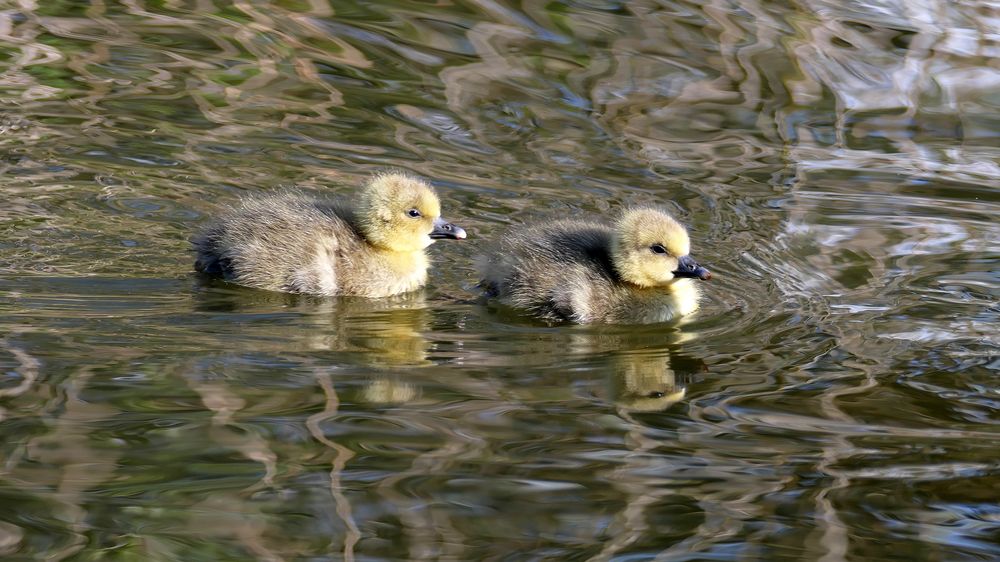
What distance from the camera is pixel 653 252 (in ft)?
17.4

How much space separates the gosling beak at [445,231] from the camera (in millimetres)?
5578

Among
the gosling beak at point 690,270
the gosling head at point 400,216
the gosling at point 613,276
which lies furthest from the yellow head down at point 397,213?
the gosling beak at point 690,270

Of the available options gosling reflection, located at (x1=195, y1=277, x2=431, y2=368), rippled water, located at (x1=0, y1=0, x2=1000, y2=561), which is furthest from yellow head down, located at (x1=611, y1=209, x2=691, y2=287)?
gosling reflection, located at (x1=195, y1=277, x2=431, y2=368)

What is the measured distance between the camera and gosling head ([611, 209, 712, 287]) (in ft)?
17.3

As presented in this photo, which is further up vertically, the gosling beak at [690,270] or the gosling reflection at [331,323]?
the gosling beak at [690,270]

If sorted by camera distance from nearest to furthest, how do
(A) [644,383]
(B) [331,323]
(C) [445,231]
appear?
(A) [644,383] < (B) [331,323] < (C) [445,231]

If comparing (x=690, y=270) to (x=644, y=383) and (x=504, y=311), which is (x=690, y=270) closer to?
(x=504, y=311)

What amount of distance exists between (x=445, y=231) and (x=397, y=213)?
0.64 ft

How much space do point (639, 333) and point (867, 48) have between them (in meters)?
3.99

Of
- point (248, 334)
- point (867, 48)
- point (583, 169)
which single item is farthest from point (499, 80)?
point (248, 334)

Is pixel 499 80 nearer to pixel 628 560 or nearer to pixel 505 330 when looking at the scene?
pixel 505 330

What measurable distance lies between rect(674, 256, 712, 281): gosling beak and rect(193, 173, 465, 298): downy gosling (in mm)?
831

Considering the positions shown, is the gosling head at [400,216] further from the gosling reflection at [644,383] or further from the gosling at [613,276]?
the gosling reflection at [644,383]

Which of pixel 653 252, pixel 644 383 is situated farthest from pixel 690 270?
pixel 644 383
